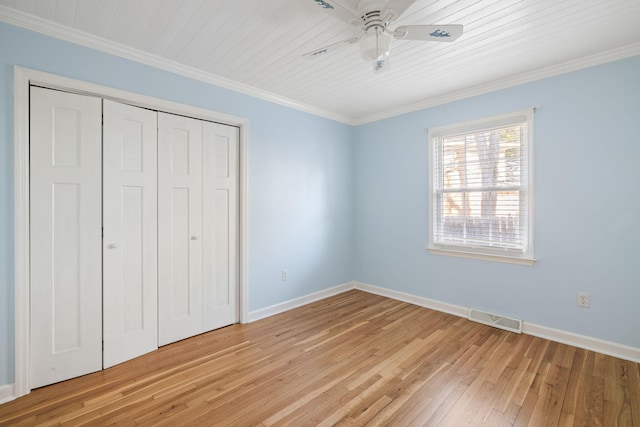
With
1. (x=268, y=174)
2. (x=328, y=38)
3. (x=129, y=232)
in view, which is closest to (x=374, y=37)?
(x=328, y=38)

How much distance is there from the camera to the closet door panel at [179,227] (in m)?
2.71

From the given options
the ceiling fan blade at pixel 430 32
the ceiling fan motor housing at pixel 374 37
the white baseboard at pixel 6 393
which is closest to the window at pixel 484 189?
the ceiling fan blade at pixel 430 32

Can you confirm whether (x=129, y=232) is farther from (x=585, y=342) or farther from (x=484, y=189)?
(x=585, y=342)

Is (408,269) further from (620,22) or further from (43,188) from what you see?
(43,188)

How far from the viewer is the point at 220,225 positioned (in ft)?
10.3

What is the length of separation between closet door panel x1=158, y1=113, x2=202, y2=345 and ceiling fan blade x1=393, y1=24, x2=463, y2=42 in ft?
6.84

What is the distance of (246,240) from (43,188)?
1726mm

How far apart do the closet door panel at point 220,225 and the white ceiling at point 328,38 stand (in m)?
0.65

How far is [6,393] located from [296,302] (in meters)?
2.57

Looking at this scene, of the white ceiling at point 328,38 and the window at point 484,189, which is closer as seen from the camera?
the white ceiling at point 328,38

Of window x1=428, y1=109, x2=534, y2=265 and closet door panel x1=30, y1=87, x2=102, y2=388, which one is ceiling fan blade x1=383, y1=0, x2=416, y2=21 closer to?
window x1=428, y1=109, x2=534, y2=265

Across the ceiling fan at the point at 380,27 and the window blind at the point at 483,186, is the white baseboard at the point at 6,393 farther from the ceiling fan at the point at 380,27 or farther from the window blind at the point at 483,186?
the window blind at the point at 483,186

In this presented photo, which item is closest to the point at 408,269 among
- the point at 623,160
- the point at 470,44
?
the point at 623,160

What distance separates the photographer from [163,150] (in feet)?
8.88
